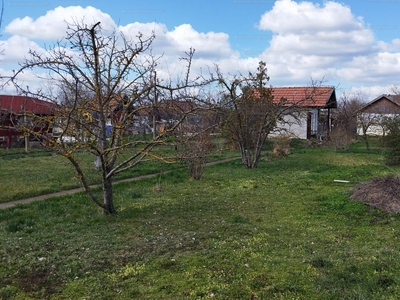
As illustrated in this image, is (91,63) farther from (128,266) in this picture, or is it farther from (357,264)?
(357,264)

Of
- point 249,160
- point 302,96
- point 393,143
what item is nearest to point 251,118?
point 249,160

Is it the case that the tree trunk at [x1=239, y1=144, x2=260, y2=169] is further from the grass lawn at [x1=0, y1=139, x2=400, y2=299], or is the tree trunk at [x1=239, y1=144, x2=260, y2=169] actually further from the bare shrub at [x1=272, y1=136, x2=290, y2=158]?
the grass lawn at [x1=0, y1=139, x2=400, y2=299]

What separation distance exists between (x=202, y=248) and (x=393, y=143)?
13.6 meters

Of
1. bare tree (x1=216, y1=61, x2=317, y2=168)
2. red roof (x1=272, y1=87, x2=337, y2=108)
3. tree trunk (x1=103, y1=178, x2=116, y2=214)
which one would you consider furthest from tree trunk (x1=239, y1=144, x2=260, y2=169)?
red roof (x1=272, y1=87, x2=337, y2=108)

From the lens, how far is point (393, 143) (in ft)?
53.9

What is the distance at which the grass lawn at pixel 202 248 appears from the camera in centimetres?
427

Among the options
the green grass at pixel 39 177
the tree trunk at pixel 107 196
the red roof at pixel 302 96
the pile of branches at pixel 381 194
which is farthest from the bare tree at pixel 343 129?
the tree trunk at pixel 107 196

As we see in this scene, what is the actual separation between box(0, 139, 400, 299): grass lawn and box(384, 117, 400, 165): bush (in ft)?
26.2

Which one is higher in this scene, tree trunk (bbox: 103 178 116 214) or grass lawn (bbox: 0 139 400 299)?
tree trunk (bbox: 103 178 116 214)

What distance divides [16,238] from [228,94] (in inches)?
427

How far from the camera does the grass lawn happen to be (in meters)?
4.27

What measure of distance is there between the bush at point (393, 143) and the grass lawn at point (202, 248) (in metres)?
8.00

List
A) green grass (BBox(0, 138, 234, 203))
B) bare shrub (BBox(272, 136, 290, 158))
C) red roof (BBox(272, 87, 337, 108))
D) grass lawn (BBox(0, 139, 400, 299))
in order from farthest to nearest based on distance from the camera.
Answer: red roof (BBox(272, 87, 337, 108)) → bare shrub (BBox(272, 136, 290, 158)) → green grass (BBox(0, 138, 234, 203)) → grass lawn (BBox(0, 139, 400, 299))

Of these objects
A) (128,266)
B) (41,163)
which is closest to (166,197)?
(128,266)
